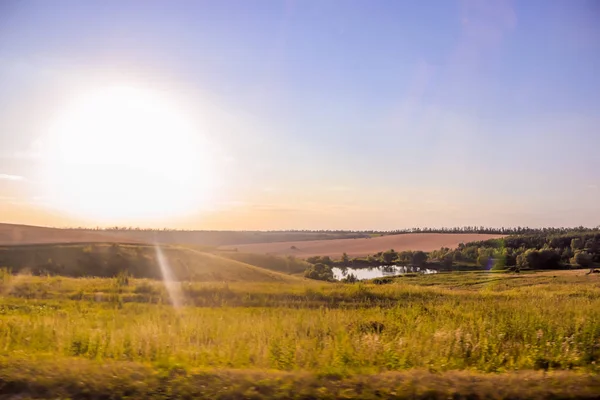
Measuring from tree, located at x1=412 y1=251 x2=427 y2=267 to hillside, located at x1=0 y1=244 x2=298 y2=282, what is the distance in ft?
223

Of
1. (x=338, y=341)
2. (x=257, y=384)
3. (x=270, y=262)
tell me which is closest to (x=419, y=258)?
(x=270, y=262)

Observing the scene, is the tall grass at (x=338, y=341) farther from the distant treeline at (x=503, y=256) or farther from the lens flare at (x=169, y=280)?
the distant treeline at (x=503, y=256)

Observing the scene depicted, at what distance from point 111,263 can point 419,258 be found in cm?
8144

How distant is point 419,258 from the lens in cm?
11119

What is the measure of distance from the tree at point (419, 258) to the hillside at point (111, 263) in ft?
223

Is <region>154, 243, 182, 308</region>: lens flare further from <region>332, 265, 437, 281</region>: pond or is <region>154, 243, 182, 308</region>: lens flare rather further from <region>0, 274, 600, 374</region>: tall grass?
<region>332, 265, 437, 281</region>: pond

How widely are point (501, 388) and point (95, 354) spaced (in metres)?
6.79

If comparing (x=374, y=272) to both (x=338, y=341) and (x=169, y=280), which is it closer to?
(x=169, y=280)

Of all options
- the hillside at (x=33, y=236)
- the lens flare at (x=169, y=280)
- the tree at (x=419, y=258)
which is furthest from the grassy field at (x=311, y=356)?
the tree at (x=419, y=258)

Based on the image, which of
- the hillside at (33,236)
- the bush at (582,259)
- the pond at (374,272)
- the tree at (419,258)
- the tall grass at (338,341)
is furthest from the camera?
the tree at (419,258)

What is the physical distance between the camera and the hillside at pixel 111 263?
39.7 metres

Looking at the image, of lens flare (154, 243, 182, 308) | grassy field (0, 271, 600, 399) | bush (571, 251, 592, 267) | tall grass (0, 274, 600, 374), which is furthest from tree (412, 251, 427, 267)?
tall grass (0, 274, 600, 374)

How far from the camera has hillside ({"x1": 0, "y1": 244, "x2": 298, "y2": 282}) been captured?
39719 millimetres

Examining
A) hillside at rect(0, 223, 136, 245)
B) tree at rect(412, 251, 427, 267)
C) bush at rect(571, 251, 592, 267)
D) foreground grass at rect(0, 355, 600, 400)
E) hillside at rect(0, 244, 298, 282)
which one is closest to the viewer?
foreground grass at rect(0, 355, 600, 400)
